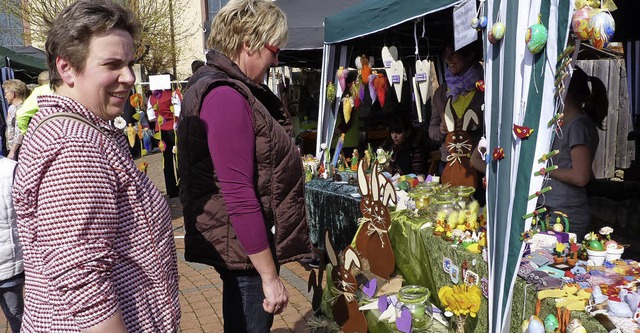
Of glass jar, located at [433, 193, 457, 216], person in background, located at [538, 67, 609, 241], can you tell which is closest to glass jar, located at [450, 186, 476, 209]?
glass jar, located at [433, 193, 457, 216]

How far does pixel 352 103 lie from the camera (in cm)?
509

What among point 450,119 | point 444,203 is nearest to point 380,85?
point 450,119

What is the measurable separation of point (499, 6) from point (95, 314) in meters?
1.80

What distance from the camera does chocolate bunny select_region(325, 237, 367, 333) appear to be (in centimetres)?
280

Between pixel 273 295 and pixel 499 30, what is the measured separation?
1299 mm

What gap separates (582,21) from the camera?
1808 mm

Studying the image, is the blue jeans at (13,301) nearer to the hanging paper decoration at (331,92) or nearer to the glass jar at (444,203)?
the glass jar at (444,203)

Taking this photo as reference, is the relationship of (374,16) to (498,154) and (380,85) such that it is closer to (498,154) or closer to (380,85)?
(380,85)

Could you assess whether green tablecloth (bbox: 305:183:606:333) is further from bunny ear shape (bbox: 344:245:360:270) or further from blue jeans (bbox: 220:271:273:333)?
blue jeans (bbox: 220:271:273:333)

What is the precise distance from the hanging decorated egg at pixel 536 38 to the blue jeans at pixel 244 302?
1249 millimetres

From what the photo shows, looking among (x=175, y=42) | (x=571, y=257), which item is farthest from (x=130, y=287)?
(x=175, y=42)

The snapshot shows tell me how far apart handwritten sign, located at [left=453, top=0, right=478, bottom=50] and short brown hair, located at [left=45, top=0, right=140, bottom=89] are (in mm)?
1835

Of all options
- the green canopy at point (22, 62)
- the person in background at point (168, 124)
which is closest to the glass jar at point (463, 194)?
the person in background at point (168, 124)

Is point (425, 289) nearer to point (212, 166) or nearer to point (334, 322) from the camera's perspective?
point (334, 322)
